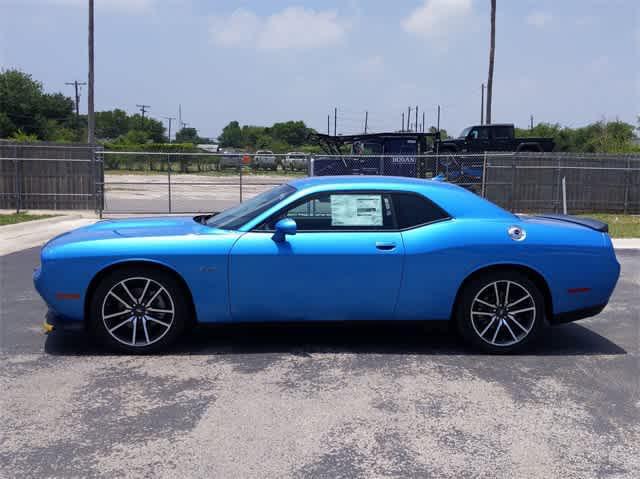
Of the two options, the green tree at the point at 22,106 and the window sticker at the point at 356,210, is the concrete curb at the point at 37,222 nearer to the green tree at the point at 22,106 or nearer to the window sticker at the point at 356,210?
the window sticker at the point at 356,210

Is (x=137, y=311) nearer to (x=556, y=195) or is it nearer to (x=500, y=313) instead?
(x=500, y=313)

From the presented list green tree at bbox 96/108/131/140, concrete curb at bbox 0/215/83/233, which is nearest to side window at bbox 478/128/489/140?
concrete curb at bbox 0/215/83/233

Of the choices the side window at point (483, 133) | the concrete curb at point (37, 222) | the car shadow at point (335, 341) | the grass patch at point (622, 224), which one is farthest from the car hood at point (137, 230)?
the side window at point (483, 133)

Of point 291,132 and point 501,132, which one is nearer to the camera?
point 501,132

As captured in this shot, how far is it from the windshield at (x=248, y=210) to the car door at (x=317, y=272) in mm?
192

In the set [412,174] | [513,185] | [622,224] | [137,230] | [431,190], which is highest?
[412,174]

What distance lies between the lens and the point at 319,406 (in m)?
4.10

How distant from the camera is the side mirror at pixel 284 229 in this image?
4879mm

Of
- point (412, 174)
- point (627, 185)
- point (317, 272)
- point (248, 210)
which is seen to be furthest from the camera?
point (412, 174)

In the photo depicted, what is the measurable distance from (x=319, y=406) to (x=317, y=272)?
1.23 meters

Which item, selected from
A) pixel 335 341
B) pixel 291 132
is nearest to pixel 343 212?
pixel 335 341

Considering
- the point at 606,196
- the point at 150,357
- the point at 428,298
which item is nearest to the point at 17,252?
the point at 150,357

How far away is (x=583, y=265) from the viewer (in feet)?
17.2

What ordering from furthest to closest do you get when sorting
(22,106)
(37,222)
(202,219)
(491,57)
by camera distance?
(22,106) < (491,57) < (37,222) < (202,219)
